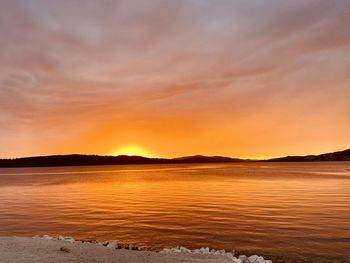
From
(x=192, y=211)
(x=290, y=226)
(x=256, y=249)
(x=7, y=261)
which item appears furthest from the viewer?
(x=192, y=211)

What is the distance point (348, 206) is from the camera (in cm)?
3994

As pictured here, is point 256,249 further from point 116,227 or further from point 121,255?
point 116,227

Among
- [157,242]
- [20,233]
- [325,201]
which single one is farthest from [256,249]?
[325,201]

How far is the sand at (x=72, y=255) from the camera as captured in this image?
47.2 feet

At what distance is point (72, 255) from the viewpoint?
15.2 meters

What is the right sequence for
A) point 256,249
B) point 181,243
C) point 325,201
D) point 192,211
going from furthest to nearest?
point 325,201 → point 192,211 → point 181,243 → point 256,249

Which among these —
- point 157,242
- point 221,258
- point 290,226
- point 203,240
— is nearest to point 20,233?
point 157,242

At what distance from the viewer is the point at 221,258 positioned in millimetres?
17562

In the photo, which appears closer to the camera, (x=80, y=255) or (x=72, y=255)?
(x=72, y=255)

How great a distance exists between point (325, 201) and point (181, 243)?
28.6m

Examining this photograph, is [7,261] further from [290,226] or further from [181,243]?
[290,226]

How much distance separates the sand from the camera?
1439 centimetres

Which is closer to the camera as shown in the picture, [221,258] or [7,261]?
[7,261]

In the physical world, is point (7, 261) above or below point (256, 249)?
above
